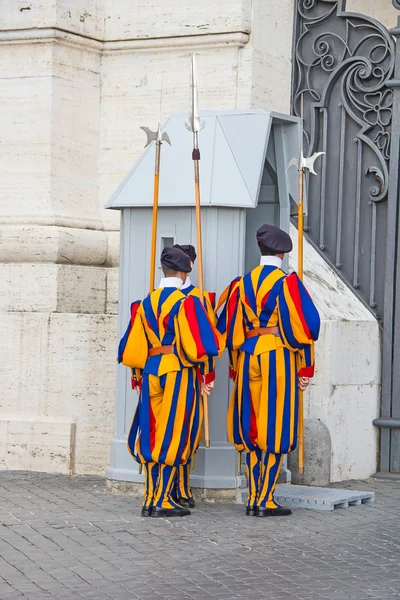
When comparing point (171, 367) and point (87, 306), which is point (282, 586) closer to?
point (171, 367)

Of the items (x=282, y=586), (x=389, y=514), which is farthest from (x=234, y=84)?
(x=282, y=586)

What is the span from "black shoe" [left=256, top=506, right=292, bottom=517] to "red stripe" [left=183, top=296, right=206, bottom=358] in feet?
3.22

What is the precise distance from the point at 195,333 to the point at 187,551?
4.31 feet

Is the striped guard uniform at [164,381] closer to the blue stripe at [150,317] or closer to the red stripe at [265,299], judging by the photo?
the blue stripe at [150,317]

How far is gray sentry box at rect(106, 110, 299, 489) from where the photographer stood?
7.75 metres

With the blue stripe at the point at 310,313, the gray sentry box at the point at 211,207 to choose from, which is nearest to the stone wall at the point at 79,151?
the gray sentry box at the point at 211,207

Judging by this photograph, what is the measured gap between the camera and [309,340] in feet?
23.8

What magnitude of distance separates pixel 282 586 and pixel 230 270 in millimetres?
2584

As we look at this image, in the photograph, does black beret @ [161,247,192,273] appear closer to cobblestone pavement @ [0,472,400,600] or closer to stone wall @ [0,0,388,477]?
cobblestone pavement @ [0,472,400,600]

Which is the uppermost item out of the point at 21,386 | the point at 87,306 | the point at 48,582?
the point at 87,306

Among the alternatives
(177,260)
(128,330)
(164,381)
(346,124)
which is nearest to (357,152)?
(346,124)

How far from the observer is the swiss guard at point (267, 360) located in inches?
285

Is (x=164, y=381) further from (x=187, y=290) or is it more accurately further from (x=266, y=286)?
(x=266, y=286)

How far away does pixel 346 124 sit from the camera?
9.34 m
